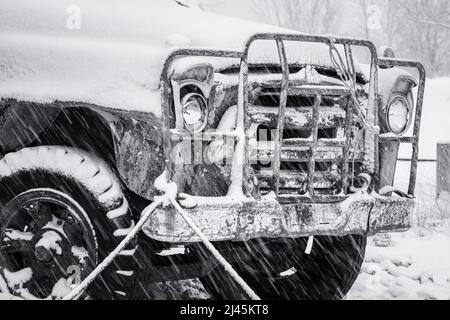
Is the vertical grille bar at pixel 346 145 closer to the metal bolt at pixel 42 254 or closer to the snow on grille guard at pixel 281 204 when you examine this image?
the snow on grille guard at pixel 281 204

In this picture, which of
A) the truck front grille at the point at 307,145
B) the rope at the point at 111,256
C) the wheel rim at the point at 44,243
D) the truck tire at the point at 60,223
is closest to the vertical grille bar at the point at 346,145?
the truck front grille at the point at 307,145

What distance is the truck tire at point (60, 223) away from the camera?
3203 millimetres

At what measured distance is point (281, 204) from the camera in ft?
11.0

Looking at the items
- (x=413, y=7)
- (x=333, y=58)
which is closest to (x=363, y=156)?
(x=333, y=58)

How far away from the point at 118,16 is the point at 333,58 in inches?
55.1

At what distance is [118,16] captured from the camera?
380 cm

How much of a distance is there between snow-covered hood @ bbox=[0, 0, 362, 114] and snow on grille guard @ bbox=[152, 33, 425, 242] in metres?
0.20

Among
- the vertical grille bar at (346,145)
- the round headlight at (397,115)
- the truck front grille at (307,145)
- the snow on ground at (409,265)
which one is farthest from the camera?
the snow on ground at (409,265)

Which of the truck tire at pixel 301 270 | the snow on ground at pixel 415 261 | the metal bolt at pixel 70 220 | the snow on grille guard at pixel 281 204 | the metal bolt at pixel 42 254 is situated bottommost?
the snow on ground at pixel 415 261

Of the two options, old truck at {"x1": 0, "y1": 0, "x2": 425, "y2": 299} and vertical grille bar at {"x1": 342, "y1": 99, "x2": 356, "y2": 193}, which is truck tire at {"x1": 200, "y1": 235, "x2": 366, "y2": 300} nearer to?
old truck at {"x1": 0, "y1": 0, "x2": 425, "y2": 299}

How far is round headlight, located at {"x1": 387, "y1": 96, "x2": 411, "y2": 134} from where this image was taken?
4.02m

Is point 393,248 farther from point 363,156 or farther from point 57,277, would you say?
point 57,277

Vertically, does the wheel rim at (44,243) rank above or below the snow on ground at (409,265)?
above

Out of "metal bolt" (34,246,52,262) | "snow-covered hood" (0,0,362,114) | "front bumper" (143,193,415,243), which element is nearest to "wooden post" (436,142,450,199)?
"front bumper" (143,193,415,243)
